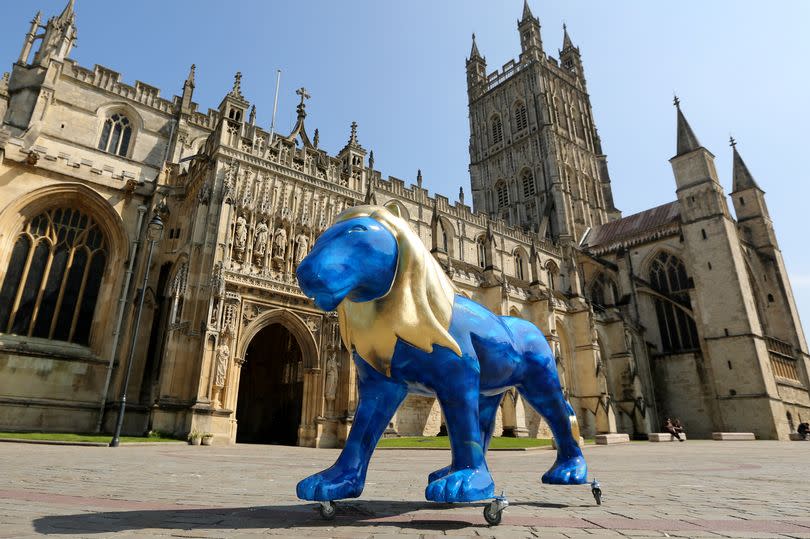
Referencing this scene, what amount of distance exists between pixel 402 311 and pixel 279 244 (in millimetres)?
15120

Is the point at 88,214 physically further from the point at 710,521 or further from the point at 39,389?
the point at 710,521

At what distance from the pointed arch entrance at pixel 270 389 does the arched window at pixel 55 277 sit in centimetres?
632

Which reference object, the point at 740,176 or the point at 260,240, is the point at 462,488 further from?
the point at 740,176

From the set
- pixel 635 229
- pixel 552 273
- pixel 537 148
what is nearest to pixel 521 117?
pixel 537 148

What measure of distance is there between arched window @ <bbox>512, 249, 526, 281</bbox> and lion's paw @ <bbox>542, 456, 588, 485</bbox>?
31.4 m

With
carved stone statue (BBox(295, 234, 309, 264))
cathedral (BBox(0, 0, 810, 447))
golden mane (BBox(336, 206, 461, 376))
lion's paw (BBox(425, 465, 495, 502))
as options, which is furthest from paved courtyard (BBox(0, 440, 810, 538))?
carved stone statue (BBox(295, 234, 309, 264))

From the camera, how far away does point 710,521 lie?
2.94 metres

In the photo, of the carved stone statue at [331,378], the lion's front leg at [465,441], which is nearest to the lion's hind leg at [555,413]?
the lion's front leg at [465,441]

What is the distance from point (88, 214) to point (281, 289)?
8.53 m

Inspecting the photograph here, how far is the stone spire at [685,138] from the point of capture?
1414 inches

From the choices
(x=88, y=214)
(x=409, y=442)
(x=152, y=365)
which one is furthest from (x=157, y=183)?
(x=409, y=442)

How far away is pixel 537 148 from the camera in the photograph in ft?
157

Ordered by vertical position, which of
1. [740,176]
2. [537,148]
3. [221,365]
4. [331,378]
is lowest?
[331,378]

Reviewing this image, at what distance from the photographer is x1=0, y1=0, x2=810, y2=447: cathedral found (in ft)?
51.8
